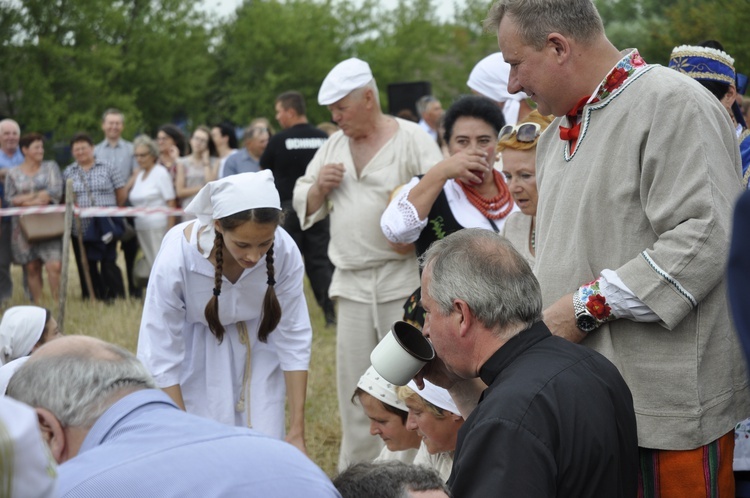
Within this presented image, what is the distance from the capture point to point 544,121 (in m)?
3.99

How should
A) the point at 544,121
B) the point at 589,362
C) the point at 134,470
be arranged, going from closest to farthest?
the point at 134,470 → the point at 589,362 → the point at 544,121

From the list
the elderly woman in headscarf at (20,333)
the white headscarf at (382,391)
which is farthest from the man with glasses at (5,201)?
the white headscarf at (382,391)

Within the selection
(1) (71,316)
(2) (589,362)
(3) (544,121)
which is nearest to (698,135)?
(2) (589,362)

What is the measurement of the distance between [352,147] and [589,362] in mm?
3087

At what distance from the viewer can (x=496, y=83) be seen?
568 cm

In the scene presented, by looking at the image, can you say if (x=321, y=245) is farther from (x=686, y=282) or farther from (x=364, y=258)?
(x=686, y=282)

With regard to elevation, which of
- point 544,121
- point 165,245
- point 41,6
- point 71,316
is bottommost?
point 71,316

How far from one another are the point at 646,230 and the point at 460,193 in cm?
186

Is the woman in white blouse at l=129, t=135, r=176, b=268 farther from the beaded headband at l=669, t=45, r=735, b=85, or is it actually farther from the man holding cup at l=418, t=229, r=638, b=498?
the man holding cup at l=418, t=229, r=638, b=498

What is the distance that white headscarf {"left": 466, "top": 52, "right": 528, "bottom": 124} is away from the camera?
563cm

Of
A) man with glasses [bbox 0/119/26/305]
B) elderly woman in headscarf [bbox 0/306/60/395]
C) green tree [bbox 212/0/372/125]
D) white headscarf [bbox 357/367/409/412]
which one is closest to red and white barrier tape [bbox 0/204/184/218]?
man with glasses [bbox 0/119/26/305]

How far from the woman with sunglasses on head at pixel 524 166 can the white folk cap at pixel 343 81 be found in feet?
4.88

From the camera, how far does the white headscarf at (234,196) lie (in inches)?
149

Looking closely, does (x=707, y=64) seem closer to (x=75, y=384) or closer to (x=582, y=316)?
(x=582, y=316)
